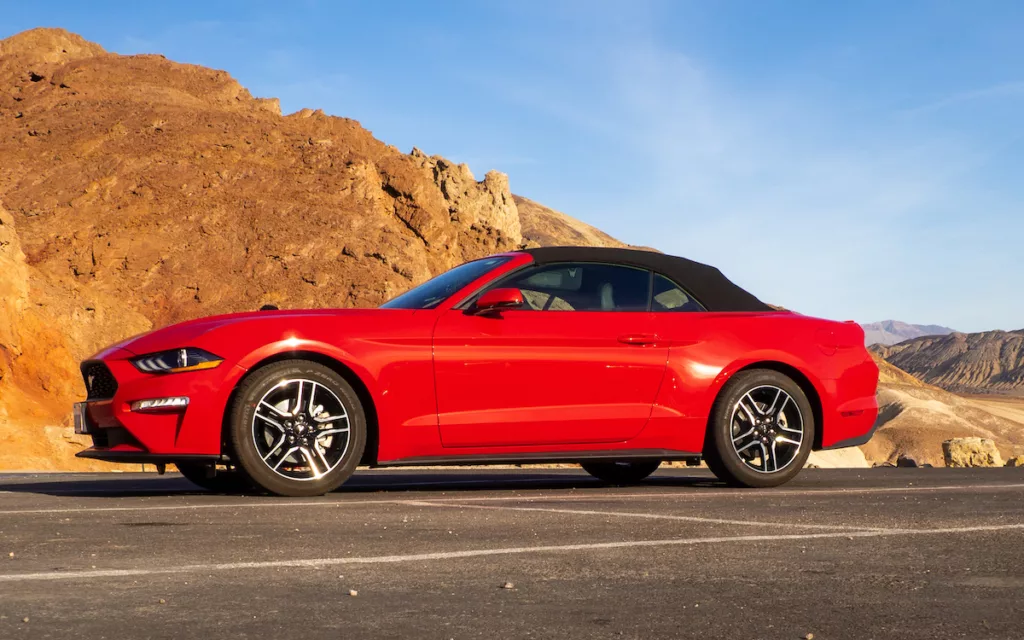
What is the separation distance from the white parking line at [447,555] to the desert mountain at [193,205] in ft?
108

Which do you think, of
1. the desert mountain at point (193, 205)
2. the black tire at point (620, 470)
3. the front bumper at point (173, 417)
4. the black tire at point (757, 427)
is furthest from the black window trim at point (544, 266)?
the desert mountain at point (193, 205)

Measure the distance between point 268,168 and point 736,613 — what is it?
4991 centimetres

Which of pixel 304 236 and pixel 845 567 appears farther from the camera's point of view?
pixel 304 236

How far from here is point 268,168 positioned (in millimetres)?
51719

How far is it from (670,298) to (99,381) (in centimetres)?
360

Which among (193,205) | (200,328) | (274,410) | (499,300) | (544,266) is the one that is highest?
(193,205)

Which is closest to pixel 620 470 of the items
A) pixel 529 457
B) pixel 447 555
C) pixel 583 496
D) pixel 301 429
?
pixel 583 496

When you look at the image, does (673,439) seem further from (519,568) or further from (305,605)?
(305,605)

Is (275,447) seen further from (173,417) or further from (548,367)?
(548,367)

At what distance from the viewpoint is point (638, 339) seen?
24.8ft

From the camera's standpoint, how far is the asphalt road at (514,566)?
3.45m

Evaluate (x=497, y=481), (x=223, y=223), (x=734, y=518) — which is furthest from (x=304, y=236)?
(x=734, y=518)

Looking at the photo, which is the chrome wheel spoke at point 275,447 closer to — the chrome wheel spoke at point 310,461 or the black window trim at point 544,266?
the chrome wheel spoke at point 310,461

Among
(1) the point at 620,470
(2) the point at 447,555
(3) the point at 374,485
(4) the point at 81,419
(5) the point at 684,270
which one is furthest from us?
(1) the point at 620,470
